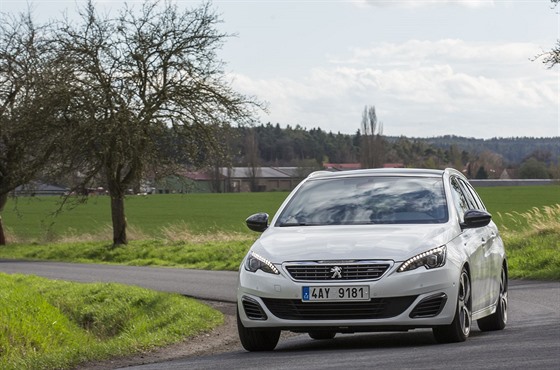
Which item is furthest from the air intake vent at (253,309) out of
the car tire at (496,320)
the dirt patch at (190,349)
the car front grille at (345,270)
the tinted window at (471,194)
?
the tinted window at (471,194)

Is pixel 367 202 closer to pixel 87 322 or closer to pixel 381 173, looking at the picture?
pixel 381 173

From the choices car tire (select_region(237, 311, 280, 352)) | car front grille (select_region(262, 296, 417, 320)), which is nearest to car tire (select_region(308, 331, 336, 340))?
car tire (select_region(237, 311, 280, 352))

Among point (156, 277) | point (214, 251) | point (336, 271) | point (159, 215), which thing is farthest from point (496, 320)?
point (159, 215)

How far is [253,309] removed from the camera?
10.6 meters

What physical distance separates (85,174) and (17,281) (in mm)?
15936

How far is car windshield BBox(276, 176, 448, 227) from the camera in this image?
11414 mm

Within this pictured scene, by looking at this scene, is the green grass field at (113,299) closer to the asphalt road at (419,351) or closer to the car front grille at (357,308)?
the asphalt road at (419,351)

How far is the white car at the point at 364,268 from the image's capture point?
10.3 meters

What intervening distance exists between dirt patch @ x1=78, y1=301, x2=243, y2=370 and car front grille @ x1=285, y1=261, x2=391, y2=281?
76.0 inches

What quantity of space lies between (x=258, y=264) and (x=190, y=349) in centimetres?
234

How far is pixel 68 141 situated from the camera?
128 ft

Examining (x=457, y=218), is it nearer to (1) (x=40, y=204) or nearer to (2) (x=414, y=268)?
(2) (x=414, y=268)

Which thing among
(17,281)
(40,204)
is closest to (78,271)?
(17,281)

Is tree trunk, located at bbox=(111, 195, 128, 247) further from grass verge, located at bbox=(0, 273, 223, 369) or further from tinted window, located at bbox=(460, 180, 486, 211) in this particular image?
tinted window, located at bbox=(460, 180, 486, 211)
